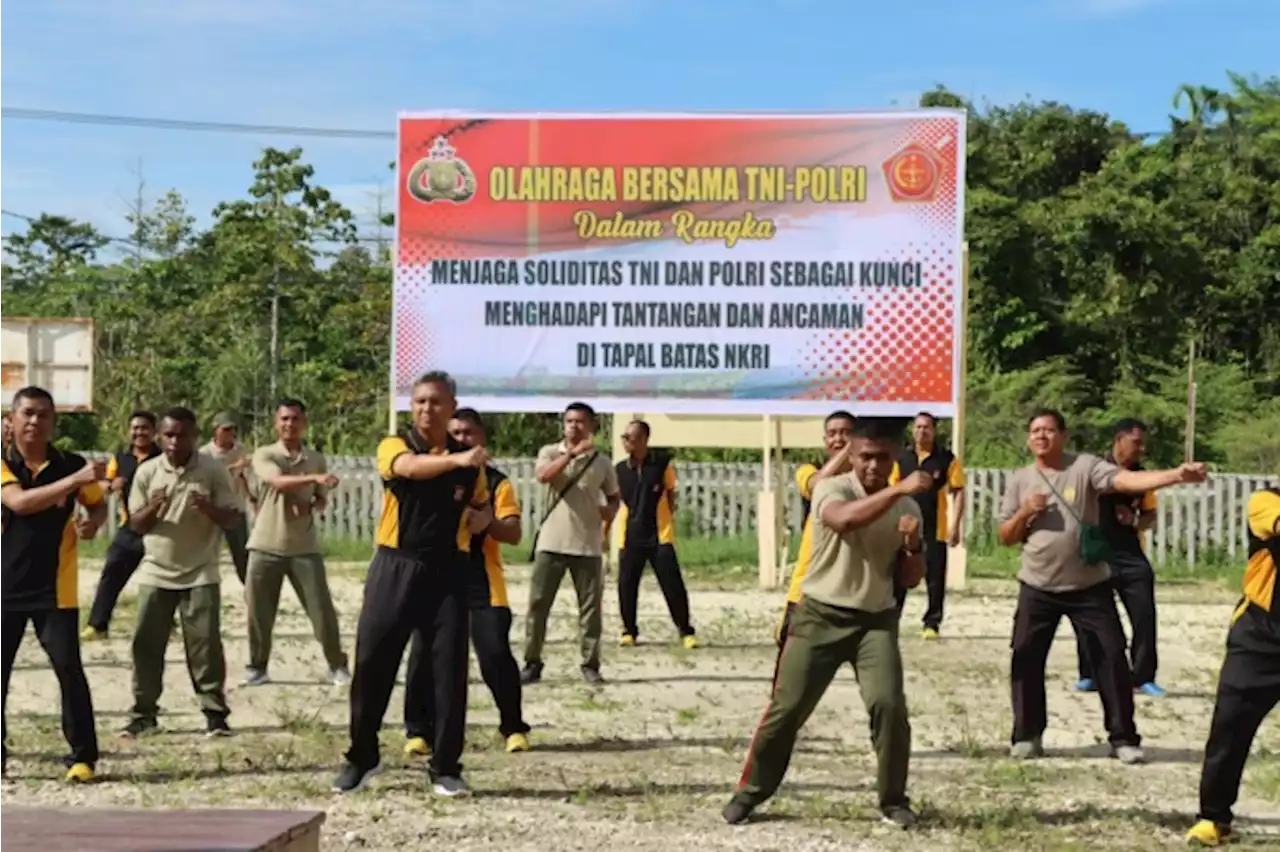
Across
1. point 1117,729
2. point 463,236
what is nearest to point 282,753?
point 1117,729

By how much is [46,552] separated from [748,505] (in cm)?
1575

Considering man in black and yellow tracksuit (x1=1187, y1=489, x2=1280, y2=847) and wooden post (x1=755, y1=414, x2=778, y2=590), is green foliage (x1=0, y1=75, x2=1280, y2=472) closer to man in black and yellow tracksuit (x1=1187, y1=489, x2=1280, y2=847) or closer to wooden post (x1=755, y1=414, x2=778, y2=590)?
wooden post (x1=755, y1=414, x2=778, y2=590)

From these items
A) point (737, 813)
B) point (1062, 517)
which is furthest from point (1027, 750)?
point (737, 813)

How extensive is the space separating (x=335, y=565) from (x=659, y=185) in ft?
22.4

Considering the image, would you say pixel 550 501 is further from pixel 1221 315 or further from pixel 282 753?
pixel 1221 315

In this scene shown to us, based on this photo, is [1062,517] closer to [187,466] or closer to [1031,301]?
[187,466]

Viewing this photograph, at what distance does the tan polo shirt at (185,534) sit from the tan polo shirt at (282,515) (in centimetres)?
123

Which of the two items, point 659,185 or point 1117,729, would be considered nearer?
point 1117,729

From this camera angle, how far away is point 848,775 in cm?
840

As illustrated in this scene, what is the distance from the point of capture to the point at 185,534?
941 centimetres

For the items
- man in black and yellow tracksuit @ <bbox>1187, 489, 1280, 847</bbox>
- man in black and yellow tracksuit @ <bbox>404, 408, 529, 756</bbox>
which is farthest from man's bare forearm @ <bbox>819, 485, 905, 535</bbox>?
man in black and yellow tracksuit @ <bbox>404, 408, 529, 756</bbox>

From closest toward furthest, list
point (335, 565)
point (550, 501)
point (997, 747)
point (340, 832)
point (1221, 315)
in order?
point (340, 832), point (997, 747), point (550, 501), point (335, 565), point (1221, 315)

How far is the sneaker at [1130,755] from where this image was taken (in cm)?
878

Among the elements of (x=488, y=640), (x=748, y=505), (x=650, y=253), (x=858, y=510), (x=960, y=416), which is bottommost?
(x=488, y=640)
